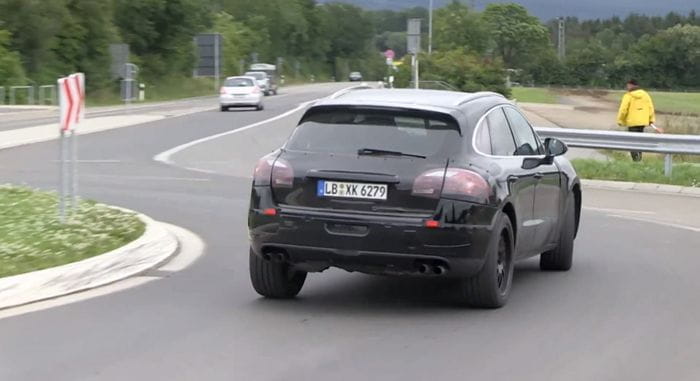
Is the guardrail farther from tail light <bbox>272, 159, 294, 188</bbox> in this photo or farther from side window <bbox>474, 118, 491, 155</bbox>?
tail light <bbox>272, 159, 294, 188</bbox>

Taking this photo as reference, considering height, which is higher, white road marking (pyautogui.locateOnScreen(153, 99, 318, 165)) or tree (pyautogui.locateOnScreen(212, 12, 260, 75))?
tree (pyautogui.locateOnScreen(212, 12, 260, 75))

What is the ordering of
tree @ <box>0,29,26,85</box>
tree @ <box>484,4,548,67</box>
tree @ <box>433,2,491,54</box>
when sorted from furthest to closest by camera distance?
1. tree @ <box>484,4,548,67</box>
2. tree @ <box>433,2,491,54</box>
3. tree @ <box>0,29,26,85</box>

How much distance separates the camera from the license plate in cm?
815

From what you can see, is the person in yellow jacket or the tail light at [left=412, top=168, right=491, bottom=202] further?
the person in yellow jacket

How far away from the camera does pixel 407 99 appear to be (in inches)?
346

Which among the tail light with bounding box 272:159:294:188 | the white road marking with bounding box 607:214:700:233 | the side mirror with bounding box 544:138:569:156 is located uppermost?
the side mirror with bounding box 544:138:569:156

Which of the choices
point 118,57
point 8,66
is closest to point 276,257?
point 8,66

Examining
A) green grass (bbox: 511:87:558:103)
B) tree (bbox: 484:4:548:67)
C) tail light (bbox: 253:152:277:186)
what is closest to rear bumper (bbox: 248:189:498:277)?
tail light (bbox: 253:152:277:186)

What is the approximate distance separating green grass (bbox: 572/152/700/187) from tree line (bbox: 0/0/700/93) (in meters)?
32.4

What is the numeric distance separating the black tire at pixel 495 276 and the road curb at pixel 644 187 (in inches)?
406

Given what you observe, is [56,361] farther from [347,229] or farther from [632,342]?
[632,342]

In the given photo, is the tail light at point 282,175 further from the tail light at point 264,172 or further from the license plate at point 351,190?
the license plate at point 351,190

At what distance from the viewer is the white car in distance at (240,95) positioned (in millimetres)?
48844

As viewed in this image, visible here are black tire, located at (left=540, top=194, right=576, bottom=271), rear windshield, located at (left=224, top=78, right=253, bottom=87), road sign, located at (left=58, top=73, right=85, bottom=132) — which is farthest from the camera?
rear windshield, located at (left=224, top=78, right=253, bottom=87)
